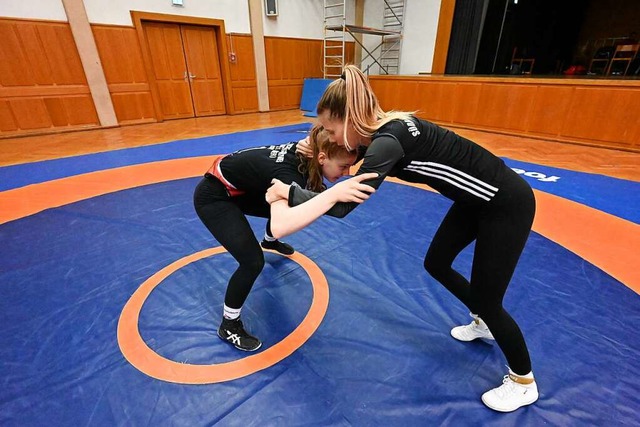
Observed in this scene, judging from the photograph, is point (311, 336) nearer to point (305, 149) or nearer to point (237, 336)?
point (237, 336)

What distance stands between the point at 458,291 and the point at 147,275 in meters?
2.39

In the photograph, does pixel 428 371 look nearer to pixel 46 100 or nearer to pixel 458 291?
pixel 458 291

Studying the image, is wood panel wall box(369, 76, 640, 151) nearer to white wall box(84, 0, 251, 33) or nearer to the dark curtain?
the dark curtain

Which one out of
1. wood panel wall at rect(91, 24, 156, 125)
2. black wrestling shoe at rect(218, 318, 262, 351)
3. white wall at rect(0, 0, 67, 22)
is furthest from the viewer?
wood panel wall at rect(91, 24, 156, 125)

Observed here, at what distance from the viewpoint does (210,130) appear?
8.70 metres

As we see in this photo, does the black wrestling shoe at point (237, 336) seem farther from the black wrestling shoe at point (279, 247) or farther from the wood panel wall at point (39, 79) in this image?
the wood panel wall at point (39, 79)

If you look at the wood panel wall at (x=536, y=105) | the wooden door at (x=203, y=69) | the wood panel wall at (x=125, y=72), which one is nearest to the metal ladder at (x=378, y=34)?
the wood panel wall at (x=536, y=105)

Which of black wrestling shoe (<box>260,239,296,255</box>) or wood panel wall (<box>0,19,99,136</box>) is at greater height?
wood panel wall (<box>0,19,99,136</box>)

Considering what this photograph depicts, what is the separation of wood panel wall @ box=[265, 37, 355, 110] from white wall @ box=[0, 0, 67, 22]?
5.91m

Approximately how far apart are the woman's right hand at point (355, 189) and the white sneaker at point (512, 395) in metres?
1.31

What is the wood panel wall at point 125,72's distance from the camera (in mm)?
8500

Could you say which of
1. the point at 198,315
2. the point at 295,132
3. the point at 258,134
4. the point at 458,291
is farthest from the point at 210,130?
the point at 458,291

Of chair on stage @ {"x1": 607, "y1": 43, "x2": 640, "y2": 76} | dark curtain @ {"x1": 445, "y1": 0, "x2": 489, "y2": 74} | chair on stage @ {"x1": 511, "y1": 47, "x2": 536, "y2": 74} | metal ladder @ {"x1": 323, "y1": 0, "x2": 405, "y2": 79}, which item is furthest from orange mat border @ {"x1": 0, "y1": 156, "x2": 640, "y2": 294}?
chair on stage @ {"x1": 511, "y1": 47, "x2": 536, "y2": 74}

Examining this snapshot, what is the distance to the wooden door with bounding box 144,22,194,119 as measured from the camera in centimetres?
947
